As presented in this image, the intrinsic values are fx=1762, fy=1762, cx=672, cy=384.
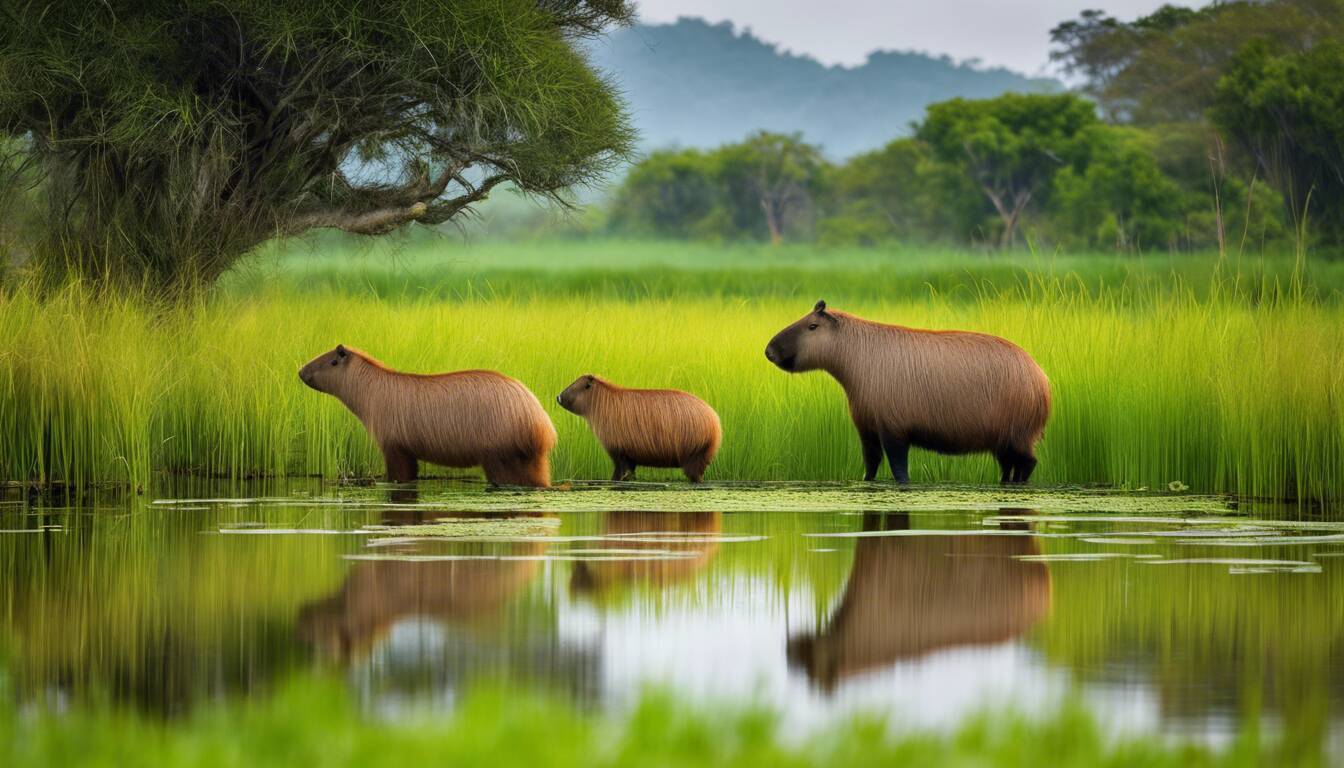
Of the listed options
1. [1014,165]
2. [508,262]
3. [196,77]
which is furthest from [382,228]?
[508,262]

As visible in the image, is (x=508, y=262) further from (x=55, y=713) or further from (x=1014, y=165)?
(x=55, y=713)

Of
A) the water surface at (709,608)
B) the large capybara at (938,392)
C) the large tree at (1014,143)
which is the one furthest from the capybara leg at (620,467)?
the large tree at (1014,143)

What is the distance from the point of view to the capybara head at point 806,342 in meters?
11.3

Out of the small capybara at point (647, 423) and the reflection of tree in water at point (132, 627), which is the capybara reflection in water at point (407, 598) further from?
the small capybara at point (647, 423)

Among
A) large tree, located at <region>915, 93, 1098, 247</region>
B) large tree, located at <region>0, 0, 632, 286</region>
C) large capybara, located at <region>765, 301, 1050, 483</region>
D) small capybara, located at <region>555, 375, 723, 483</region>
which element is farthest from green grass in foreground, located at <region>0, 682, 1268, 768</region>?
large tree, located at <region>915, 93, 1098, 247</region>

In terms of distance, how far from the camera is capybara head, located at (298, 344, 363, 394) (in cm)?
1120

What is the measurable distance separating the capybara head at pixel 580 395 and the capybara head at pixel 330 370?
135 cm

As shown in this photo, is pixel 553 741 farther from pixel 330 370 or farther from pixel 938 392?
pixel 330 370

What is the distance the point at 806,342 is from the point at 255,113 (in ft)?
30.0

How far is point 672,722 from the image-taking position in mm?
4148

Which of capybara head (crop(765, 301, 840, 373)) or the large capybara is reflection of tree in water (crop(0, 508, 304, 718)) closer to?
capybara head (crop(765, 301, 840, 373))

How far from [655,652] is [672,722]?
126cm

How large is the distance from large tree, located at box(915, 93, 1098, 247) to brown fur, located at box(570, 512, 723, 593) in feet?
177

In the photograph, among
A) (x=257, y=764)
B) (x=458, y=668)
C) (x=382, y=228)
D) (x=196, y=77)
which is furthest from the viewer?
(x=382, y=228)
